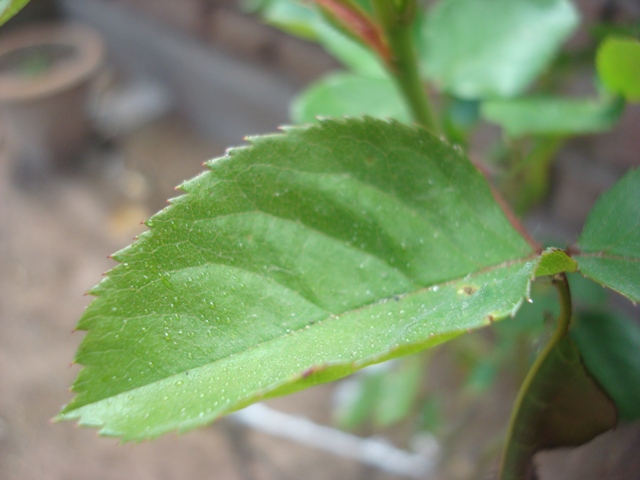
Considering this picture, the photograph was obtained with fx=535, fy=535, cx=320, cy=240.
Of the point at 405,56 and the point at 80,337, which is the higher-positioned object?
the point at 80,337

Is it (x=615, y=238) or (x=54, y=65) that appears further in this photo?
(x=54, y=65)

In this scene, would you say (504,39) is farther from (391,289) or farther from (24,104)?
(24,104)

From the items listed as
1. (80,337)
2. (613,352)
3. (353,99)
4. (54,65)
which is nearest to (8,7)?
(353,99)

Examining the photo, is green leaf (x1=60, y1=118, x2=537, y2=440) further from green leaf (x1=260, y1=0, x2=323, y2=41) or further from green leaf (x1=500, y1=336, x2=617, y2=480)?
green leaf (x1=260, y1=0, x2=323, y2=41)

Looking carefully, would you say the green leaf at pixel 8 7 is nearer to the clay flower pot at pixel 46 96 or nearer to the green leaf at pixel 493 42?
the green leaf at pixel 493 42

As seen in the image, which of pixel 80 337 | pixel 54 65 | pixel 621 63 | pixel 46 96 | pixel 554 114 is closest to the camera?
pixel 621 63

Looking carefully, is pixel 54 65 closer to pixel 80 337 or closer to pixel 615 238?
pixel 80 337

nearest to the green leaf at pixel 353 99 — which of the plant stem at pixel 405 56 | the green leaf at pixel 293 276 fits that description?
the plant stem at pixel 405 56

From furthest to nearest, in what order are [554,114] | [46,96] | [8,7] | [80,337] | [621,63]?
[46,96]
[80,337]
[554,114]
[621,63]
[8,7]
